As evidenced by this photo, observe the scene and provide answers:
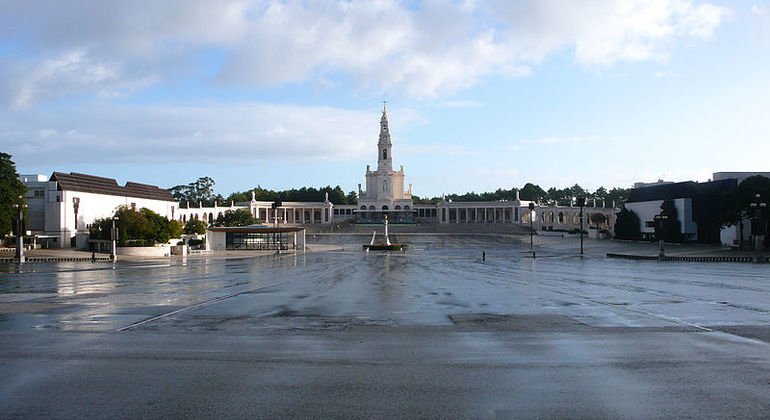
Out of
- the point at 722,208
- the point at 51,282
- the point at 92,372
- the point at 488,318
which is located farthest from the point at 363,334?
the point at 722,208

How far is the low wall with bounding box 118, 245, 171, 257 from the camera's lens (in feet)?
178

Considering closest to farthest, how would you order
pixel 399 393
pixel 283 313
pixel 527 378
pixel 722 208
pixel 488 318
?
pixel 399 393 < pixel 527 378 < pixel 488 318 < pixel 283 313 < pixel 722 208

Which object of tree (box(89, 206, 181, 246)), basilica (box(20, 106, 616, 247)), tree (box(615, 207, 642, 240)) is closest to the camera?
tree (box(89, 206, 181, 246))

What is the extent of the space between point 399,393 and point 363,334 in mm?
4825

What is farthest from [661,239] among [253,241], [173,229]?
[173,229]

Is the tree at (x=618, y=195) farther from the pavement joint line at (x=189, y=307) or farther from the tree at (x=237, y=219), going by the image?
the pavement joint line at (x=189, y=307)

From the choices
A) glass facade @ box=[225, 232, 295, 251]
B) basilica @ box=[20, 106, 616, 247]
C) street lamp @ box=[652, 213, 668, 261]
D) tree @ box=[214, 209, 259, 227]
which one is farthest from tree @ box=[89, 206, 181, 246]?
street lamp @ box=[652, 213, 668, 261]

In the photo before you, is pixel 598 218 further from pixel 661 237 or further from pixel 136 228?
pixel 136 228

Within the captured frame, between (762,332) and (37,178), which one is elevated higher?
(37,178)

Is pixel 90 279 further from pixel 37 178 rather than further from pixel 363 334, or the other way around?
pixel 37 178

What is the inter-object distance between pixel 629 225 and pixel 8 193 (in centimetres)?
8375

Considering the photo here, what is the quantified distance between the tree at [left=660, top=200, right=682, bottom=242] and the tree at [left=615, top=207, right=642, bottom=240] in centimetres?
1113

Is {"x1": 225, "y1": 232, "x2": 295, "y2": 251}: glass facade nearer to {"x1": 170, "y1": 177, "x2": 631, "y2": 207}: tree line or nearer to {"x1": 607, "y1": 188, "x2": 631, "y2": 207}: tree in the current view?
{"x1": 170, "y1": 177, "x2": 631, "y2": 207}: tree line

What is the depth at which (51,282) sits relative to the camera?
26328mm
